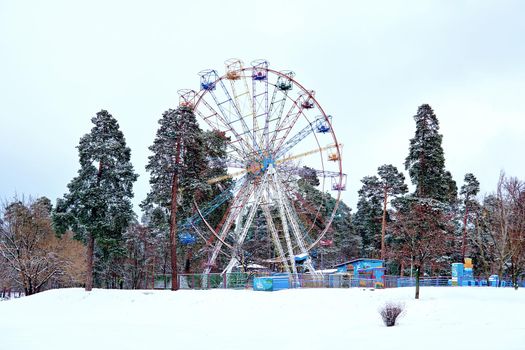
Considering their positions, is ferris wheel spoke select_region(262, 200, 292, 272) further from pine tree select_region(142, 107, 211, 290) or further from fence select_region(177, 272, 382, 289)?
pine tree select_region(142, 107, 211, 290)

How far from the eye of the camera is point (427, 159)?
157 ft

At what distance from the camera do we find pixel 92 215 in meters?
34.4

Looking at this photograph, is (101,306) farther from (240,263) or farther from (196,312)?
(240,263)

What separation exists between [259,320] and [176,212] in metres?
17.6

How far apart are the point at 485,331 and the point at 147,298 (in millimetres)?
21247

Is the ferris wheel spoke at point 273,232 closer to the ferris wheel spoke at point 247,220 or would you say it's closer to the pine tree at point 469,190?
the ferris wheel spoke at point 247,220

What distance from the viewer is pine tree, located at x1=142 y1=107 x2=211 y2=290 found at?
116ft

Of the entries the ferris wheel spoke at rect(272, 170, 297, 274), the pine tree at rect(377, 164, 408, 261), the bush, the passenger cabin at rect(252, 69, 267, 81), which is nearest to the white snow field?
the bush

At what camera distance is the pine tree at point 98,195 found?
3409cm

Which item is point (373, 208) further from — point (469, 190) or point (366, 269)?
point (366, 269)

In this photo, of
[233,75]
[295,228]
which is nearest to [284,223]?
[295,228]

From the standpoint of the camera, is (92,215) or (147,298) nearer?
(147,298)

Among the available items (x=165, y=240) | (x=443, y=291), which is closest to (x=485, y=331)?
(x=443, y=291)

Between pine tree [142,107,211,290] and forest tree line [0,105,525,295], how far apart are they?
Answer: 8cm
